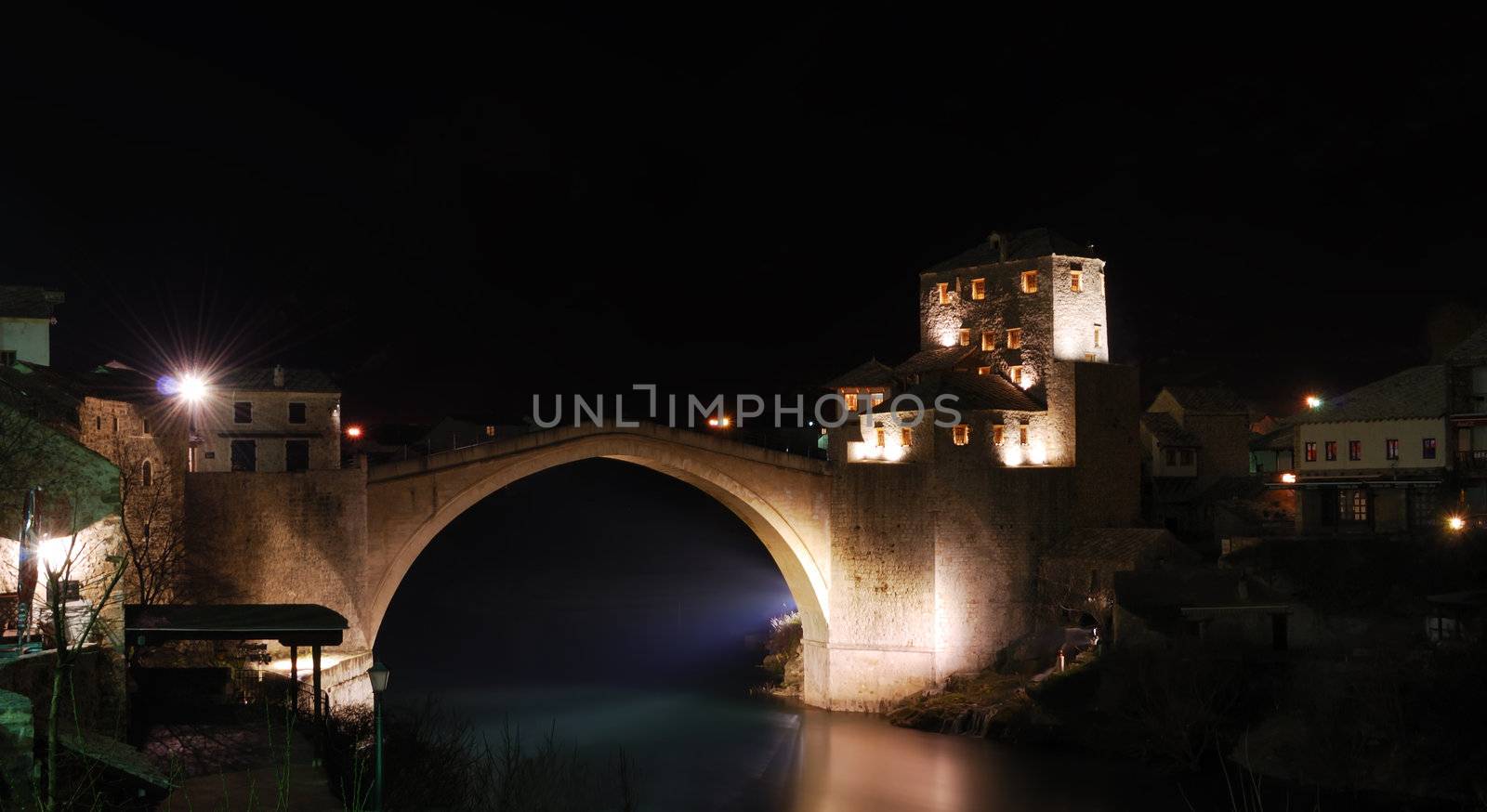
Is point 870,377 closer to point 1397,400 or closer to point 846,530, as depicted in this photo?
point 846,530

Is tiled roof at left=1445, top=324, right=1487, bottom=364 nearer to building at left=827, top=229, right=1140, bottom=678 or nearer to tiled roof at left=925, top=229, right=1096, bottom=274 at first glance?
building at left=827, top=229, right=1140, bottom=678

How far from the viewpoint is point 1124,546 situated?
35188 mm

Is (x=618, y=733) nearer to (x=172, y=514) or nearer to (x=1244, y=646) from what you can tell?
(x=172, y=514)

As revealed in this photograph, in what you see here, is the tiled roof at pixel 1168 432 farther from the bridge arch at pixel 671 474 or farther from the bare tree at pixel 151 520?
the bare tree at pixel 151 520

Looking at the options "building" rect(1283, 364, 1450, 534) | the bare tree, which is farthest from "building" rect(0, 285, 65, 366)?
"building" rect(1283, 364, 1450, 534)

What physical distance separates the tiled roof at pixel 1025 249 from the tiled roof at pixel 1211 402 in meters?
12.2

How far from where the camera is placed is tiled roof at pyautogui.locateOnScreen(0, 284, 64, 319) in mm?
31484

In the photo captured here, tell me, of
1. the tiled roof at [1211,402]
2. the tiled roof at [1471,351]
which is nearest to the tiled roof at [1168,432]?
the tiled roof at [1211,402]

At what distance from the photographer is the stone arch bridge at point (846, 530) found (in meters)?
33.0

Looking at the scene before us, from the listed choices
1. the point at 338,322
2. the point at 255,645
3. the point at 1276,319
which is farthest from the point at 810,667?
the point at 338,322

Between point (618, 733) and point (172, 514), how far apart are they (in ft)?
40.7

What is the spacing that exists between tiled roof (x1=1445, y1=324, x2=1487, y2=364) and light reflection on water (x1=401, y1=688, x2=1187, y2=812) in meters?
14.1

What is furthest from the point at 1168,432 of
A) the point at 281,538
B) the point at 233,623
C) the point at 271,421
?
the point at 233,623

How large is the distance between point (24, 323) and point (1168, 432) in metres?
36.1
